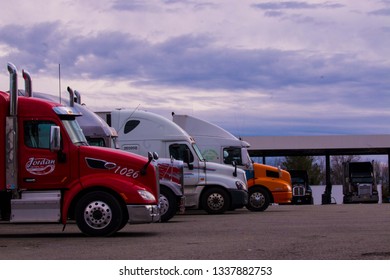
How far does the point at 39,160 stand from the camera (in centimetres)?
1449

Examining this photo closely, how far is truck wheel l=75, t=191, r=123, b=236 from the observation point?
14.2 meters

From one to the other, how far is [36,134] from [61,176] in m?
0.95

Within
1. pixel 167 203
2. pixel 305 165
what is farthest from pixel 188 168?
pixel 305 165

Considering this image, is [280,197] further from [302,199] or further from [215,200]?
[302,199]

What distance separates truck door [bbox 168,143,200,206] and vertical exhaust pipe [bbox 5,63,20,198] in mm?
9104

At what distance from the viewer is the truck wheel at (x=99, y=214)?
14164 millimetres

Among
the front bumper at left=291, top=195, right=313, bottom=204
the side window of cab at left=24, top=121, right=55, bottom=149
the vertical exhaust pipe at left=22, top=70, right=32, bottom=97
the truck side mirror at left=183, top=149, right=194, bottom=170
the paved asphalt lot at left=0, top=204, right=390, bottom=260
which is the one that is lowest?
the front bumper at left=291, top=195, right=313, bottom=204

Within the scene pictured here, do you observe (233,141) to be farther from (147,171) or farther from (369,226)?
(147,171)

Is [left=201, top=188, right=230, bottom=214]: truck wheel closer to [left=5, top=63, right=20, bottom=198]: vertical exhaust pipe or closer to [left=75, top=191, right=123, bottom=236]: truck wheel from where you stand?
[left=75, top=191, right=123, bottom=236]: truck wheel

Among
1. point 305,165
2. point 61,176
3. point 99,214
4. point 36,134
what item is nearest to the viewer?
point 99,214

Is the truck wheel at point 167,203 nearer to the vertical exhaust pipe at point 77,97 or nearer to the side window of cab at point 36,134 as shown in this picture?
the vertical exhaust pipe at point 77,97

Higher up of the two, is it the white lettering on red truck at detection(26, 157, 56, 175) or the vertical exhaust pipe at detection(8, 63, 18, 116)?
the vertical exhaust pipe at detection(8, 63, 18, 116)

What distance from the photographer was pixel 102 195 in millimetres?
14203

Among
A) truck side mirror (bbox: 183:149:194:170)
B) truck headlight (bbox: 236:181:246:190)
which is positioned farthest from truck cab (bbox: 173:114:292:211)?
truck side mirror (bbox: 183:149:194:170)
